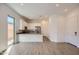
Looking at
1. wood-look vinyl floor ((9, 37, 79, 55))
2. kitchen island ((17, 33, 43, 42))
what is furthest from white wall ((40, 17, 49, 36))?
wood-look vinyl floor ((9, 37, 79, 55))

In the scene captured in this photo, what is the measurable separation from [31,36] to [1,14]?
12.7 ft

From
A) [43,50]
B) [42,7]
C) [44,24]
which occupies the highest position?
[42,7]

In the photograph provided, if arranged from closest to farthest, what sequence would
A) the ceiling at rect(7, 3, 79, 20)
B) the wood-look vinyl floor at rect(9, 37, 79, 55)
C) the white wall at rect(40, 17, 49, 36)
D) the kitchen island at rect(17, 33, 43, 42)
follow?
the wood-look vinyl floor at rect(9, 37, 79, 55) → the ceiling at rect(7, 3, 79, 20) → the kitchen island at rect(17, 33, 43, 42) → the white wall at rect(40, 17, 49, 36)

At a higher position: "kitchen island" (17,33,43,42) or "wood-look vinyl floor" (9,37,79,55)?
"kitchen island" (17,33,43,42)

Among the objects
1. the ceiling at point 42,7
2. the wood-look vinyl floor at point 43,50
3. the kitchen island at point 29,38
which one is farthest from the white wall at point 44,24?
the wood-look vinyl floor at point 43,50

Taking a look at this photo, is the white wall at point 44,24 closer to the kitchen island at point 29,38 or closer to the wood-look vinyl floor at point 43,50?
the kitchen island at point 29,38

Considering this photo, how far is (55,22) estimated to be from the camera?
8.43 m

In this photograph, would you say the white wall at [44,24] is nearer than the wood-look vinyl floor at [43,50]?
No

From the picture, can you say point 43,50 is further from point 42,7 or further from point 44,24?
point 44,24

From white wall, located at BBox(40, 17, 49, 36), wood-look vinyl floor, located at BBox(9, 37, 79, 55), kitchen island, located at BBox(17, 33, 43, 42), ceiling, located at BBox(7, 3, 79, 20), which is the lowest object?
wood-look vinyl floor, located at BBox(9, 37, 79, 55)

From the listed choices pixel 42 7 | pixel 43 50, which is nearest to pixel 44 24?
pixel 42 7

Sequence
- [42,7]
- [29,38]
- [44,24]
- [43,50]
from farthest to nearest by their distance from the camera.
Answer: [44,24] → [29,38] → [42,7] → [43,50]

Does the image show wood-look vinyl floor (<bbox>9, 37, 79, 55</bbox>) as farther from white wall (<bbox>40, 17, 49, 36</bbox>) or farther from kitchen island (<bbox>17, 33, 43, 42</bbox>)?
white wall (<bbox>40, 17, 49, 36</bbox>)
